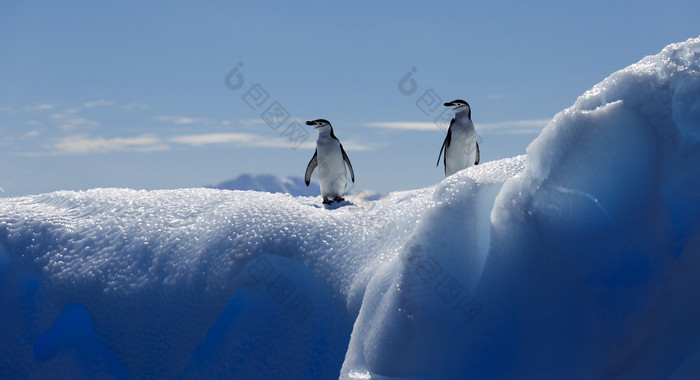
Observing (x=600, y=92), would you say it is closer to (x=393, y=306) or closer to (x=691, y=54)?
(x=691, y=54)

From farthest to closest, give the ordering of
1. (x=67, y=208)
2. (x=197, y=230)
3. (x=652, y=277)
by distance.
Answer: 1. (x=67, y=208)
2. (x=197, y=230)
3. (x=652, y=277)

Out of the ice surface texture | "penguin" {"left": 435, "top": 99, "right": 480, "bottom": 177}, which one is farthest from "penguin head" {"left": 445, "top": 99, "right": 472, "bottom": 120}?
the ice surface texture

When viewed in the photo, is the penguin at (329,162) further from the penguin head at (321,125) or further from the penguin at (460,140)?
the penguin at (460,140)

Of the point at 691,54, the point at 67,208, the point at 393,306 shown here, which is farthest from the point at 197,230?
the point at 691,54

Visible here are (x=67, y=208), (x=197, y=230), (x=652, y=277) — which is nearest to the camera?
(x=652, y=277)

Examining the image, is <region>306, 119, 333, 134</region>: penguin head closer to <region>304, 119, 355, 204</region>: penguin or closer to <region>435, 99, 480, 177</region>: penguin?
<region>304, 119, 355, 204</region>: penguin

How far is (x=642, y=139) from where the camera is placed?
2.21 meters

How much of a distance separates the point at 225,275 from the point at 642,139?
269cm

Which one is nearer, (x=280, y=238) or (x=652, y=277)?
Answer: (x=652, y=277)

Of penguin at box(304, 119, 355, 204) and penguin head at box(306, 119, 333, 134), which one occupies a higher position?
penguin head at box(306, 119, 333, 134)

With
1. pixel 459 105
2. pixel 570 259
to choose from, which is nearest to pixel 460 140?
pixel 459 105

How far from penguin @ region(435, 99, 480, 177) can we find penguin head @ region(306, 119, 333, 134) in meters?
1.61

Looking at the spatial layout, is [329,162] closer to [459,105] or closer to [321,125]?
[321,125]

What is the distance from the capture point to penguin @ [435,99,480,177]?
6660 mm
